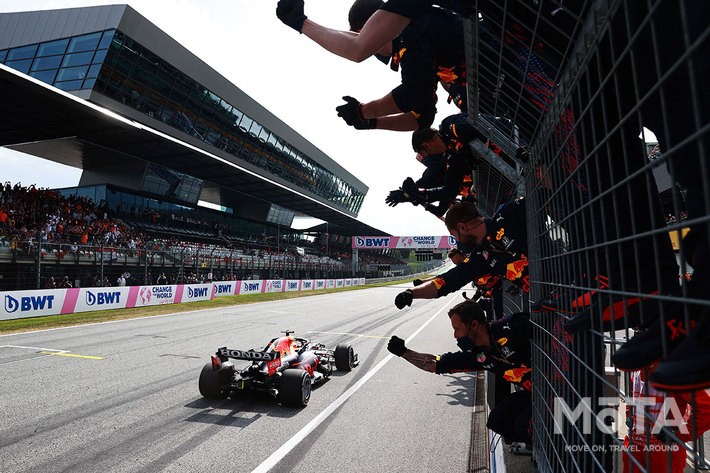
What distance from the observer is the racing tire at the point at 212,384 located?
5242 mm

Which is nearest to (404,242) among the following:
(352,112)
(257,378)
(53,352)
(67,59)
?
(67,59)

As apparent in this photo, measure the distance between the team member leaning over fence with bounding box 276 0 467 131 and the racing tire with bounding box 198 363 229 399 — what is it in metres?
3.92

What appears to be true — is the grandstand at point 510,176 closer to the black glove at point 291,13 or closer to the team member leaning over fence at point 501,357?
the team member leaning over fence at point 501,357

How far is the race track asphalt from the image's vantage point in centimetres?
364

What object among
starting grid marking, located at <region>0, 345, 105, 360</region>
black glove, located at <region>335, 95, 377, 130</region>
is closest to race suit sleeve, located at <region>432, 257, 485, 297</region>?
→ black glove, located at <region>335, 95, 377, 130</region>

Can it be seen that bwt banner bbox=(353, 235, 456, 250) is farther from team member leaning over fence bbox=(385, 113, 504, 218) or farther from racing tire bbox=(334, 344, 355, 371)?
team member leaning over fence bbox=(385, 113, 504, 218)

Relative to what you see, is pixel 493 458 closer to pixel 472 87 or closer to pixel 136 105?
pixel 472 87

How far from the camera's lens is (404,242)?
59.8 m

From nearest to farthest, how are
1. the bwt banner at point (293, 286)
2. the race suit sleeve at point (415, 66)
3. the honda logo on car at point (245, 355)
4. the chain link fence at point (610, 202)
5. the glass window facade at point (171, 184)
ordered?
the chain link fence at point (610, 202) → the race suit sleeve at point (415, 66) → the honda logo on car at point (245, 355) → the glass window facade at point (171, 184) → the bwt banner at point (293, 286)

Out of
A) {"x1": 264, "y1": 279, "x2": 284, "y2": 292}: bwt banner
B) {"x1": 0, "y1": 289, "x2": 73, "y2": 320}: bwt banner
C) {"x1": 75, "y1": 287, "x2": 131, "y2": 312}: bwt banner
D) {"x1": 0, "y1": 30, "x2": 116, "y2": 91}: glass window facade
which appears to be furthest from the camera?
{"x1": 264, "y1": 279, "x2": 284, "y2": 292}: bwt banner

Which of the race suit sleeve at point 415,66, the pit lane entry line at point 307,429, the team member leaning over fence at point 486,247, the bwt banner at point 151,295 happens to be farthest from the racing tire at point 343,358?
the bwt banner at point 151,295

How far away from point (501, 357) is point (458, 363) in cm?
41

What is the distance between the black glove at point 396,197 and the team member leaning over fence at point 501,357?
3.81 ft

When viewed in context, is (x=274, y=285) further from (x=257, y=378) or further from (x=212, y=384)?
(x=212, y=384)
